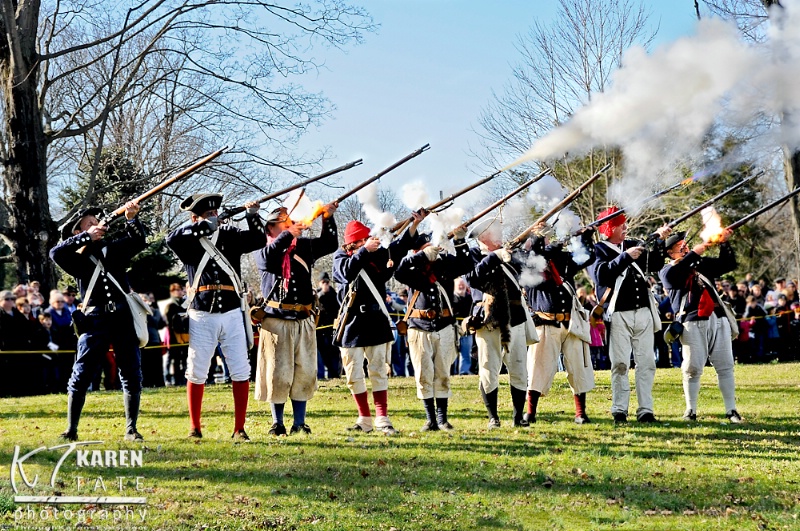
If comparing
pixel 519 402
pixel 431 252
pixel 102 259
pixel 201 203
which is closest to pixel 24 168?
pixel 102 259

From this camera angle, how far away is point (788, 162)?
22.0m

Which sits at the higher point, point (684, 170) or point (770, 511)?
point (684, 170)

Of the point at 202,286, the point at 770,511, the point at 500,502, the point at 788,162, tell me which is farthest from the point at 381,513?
the point at 788,162

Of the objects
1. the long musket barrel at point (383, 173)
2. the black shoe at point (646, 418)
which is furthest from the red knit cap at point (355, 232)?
the black shoe at point (646, 418)

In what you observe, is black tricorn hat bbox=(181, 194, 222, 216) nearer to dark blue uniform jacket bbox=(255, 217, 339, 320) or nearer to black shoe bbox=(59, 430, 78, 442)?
dark blue uniform jacket bbox=(255, 217, 339, 320)

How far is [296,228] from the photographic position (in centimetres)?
1052

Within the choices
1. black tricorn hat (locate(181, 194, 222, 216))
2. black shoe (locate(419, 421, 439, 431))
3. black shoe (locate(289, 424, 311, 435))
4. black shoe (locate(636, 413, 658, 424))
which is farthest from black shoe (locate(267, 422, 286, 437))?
black shoe (locate(636, 413, 658, 424))

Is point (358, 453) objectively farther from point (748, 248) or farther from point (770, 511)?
point (748, 248)

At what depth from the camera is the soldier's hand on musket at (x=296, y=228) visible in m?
10.4

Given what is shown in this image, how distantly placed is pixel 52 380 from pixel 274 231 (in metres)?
9.69

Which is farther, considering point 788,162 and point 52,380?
point 788,162

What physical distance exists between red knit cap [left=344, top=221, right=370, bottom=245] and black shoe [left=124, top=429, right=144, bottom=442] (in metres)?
3.26

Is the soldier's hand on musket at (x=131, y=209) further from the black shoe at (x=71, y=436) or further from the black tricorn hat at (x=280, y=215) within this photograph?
the black shoe at (x=71, y=436)

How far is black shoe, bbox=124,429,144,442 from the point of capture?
986cm
